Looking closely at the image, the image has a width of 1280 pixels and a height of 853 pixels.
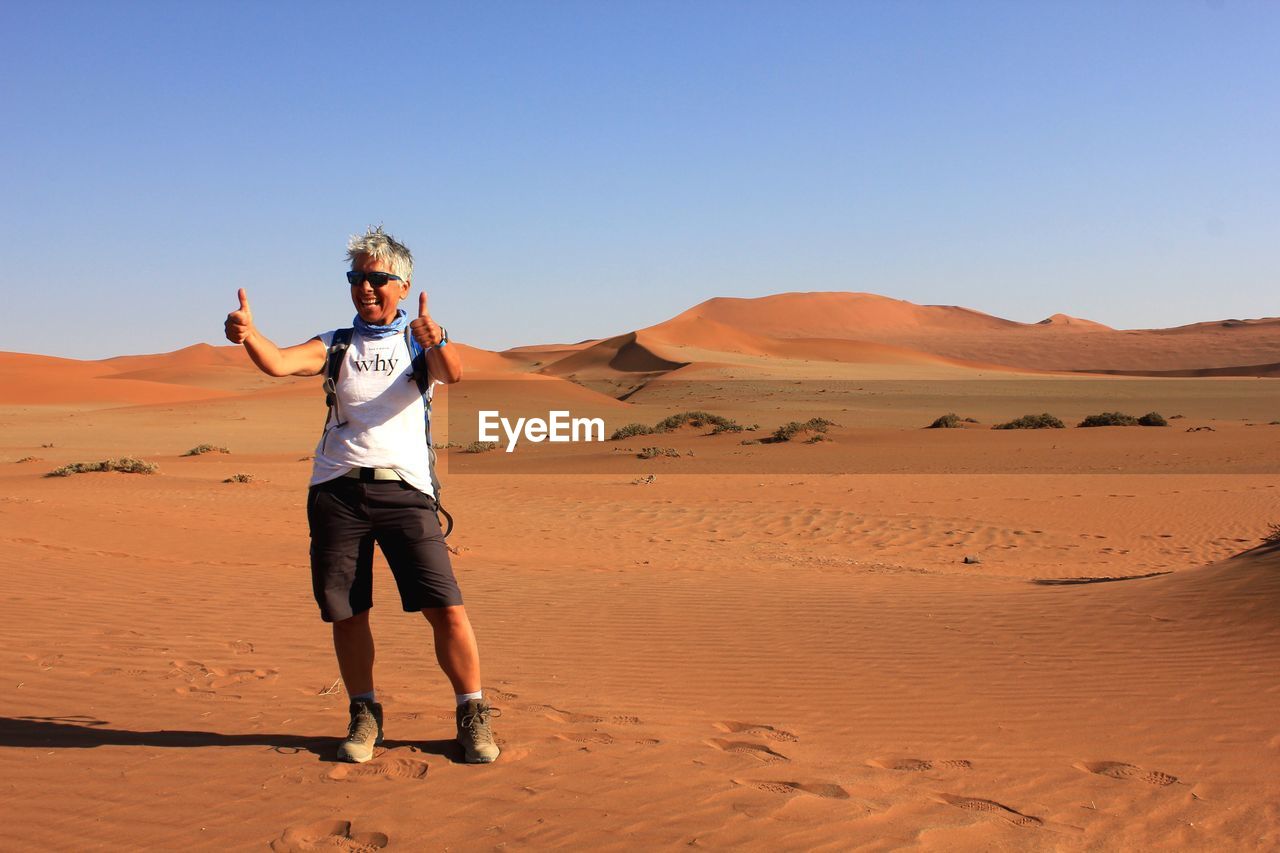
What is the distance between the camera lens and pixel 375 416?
3.93 meters

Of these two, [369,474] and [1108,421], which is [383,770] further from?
[1108,421]

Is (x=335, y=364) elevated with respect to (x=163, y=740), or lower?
elevated

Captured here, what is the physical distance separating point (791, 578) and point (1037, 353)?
113953 mm

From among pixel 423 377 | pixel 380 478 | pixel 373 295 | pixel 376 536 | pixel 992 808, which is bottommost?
pixel 992 808

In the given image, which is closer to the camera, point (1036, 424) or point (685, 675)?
point (685, 675)

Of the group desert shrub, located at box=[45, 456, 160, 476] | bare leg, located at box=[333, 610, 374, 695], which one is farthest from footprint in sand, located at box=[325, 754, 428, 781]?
desert shrub, located at box=[45, 456, 160, 476]

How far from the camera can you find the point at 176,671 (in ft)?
18.4

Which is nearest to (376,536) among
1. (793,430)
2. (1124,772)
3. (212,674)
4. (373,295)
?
(373,295)

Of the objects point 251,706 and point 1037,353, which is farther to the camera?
point 1037,353

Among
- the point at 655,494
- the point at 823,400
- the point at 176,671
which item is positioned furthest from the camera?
the point at 823,400

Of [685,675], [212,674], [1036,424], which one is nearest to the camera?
[212,674]

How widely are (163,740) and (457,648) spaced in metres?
1.39

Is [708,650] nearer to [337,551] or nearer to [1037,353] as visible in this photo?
[337,551]

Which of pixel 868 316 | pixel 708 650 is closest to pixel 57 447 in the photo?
pixel 708 650
